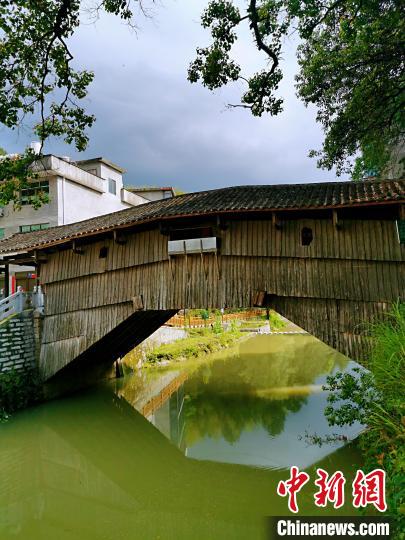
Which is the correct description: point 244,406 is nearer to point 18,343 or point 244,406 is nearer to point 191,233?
point 191,233

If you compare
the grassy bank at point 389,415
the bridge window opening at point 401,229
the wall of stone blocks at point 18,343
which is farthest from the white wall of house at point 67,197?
the grassy bank at point 389,415

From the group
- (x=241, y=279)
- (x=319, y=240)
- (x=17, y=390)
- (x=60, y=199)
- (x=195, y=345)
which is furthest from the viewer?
(x=195, y=345)

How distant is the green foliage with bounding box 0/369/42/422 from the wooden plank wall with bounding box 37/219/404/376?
0.54 meters

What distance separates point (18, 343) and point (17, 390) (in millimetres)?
1459

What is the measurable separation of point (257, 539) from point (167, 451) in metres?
4.20

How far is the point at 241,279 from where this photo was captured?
395 inches

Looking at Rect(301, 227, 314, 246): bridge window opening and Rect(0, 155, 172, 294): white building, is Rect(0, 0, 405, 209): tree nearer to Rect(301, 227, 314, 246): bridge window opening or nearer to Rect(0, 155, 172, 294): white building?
Rect(301, 227, 314, 246): bridge window opening

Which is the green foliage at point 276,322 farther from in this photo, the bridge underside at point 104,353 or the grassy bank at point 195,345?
the bridge underside at point 104,353

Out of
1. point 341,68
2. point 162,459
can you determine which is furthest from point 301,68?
point 162,459

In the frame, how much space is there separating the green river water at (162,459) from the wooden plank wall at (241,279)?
2.39 m

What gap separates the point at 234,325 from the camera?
1144 inches

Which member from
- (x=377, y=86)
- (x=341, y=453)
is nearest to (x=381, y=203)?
(x=341, y=453)

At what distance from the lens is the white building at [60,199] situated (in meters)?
21.2

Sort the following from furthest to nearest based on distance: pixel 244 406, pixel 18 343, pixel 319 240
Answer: pixel 244 406 → pixel 18 343 → pixel 319 240
